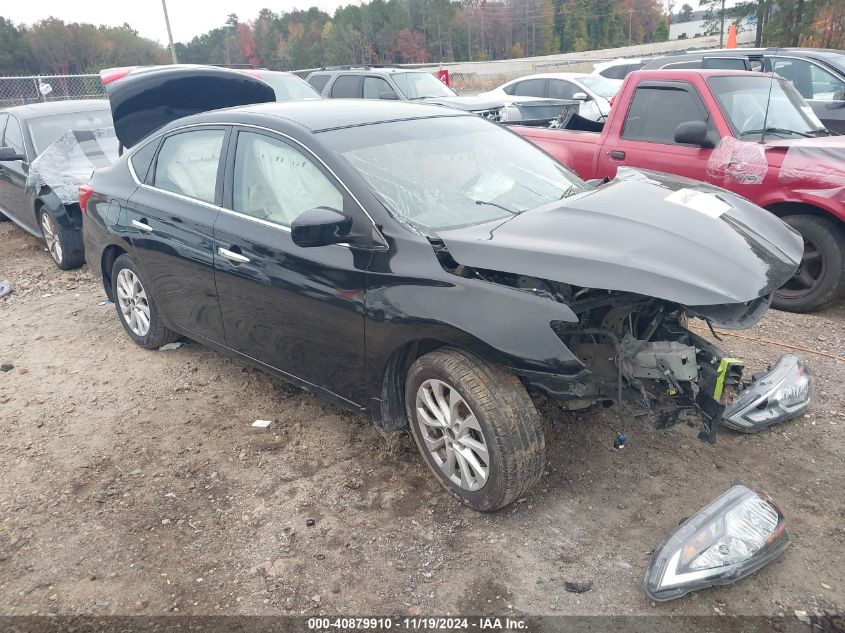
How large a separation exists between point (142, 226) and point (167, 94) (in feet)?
5.69

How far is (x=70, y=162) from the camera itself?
7.17 metres

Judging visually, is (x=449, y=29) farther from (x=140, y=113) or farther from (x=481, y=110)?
(x=140, y=113)

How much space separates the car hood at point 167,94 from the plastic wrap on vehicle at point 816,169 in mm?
4352

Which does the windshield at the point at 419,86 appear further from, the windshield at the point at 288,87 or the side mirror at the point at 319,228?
the side mirror at the point at 319,228

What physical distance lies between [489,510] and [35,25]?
222 feet

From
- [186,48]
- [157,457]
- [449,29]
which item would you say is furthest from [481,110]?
[186,48]

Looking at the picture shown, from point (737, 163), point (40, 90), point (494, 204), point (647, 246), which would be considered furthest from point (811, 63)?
point (40, 90)

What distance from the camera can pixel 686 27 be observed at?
8144 cm

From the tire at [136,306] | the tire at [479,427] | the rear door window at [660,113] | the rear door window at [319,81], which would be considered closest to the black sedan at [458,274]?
the tire at [479,427]

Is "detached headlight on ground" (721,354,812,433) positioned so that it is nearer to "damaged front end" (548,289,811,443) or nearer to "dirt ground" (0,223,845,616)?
"dirt ground" (0,223,845,616)

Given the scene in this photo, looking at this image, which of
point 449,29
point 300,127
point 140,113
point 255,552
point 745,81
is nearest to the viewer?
point 255,552

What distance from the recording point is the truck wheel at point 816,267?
16.4ft

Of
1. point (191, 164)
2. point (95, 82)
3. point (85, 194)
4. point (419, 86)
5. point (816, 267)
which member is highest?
point (95, 82)

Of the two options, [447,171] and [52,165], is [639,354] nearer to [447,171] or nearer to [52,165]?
[447,171]
